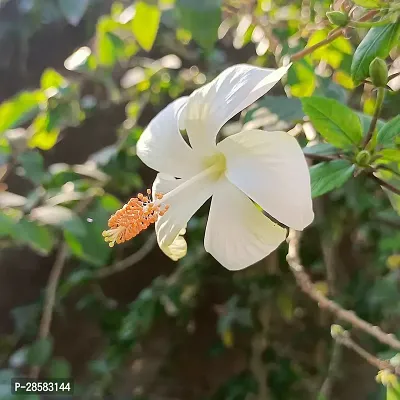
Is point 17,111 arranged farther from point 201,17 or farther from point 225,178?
point 225,178

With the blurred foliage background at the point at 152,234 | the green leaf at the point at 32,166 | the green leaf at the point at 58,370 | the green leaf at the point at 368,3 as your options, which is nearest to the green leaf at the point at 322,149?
the blurred foliage background at the point at 152,234

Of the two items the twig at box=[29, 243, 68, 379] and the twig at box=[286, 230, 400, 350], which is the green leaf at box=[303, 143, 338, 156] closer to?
the twig at box=[286, 230, 400, 350]

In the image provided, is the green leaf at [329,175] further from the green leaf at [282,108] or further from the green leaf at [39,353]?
the green leaf at [39,353]

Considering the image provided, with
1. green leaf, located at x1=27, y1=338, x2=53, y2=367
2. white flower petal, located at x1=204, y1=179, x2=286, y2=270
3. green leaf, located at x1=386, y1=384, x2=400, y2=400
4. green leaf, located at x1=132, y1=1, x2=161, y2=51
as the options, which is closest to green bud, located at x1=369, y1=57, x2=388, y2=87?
white flower petal, located at x1=204, y1=179, x2=286, y2=270

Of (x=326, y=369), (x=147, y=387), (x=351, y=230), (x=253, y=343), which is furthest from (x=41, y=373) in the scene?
(x=351, y=230)

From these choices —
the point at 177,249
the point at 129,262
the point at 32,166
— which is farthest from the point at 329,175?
the point at 129,262

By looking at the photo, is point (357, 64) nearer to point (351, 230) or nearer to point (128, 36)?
point (128, 36)
